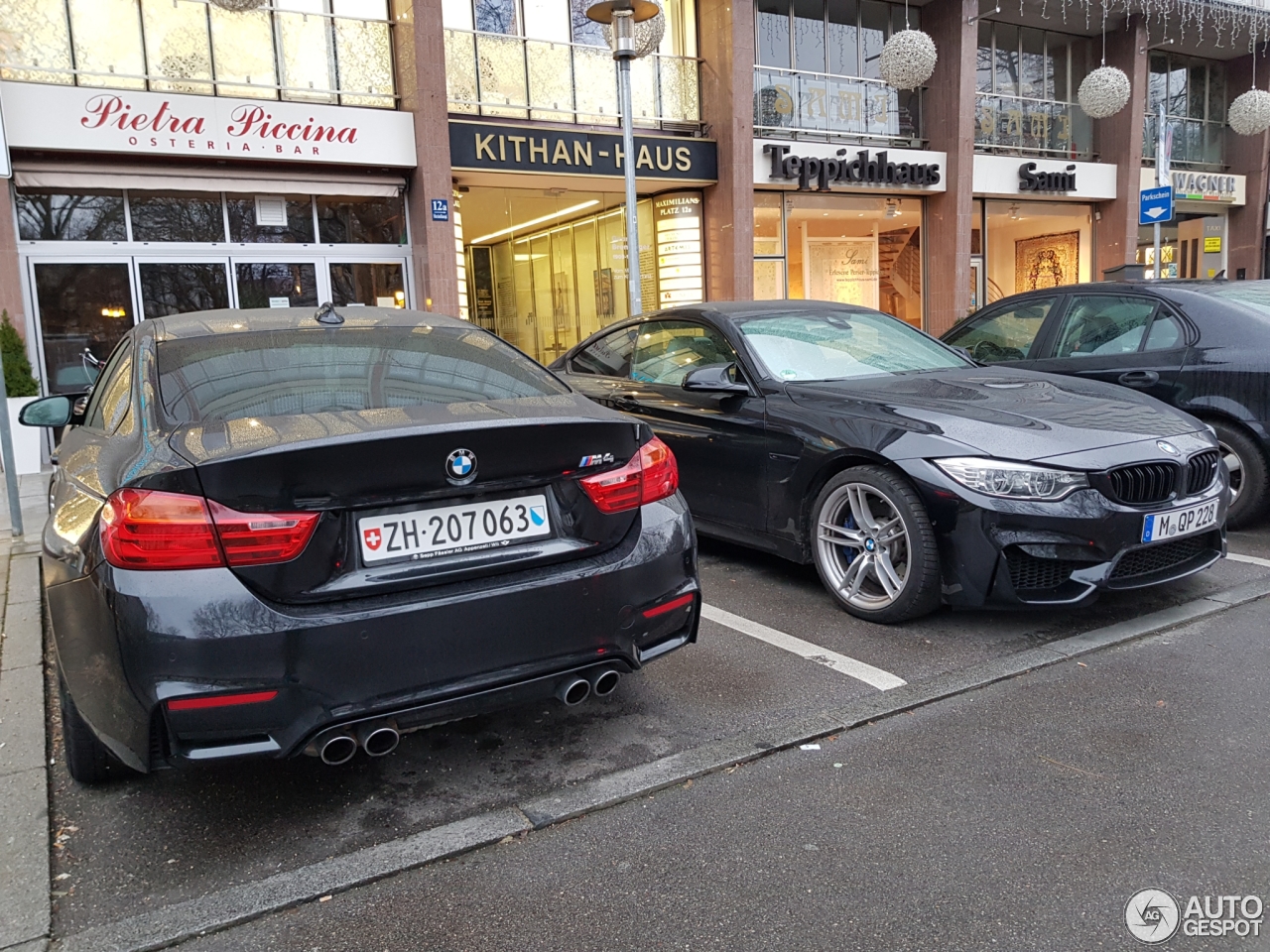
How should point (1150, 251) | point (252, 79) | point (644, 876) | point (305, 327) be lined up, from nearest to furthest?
point (644, 876) < point (305, 327) < point (252, 79) < point (1150, 251)

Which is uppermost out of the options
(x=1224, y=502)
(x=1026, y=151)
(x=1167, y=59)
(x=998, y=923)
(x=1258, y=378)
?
(x=1167, y=59)

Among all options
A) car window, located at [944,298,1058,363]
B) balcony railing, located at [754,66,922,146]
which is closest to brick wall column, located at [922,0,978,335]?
balcony railing, located at [754,66,922,146]

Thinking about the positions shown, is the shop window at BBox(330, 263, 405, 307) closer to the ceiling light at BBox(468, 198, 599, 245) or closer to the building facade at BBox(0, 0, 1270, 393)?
the building facade at BBox(0, 0, 1270, 393)

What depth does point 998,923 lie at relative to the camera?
2.14 metres

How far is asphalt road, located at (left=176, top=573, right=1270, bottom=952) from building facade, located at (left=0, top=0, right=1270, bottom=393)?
970cm

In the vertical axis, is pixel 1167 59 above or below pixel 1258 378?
above

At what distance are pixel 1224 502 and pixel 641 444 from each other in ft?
9.75

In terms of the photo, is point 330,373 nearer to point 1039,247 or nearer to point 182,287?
point 182,287

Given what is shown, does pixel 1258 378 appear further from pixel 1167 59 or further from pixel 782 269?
pixel 1167 59

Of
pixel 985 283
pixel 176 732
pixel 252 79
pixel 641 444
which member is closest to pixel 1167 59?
pixel 985 283

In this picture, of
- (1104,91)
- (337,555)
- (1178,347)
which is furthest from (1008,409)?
(1104,91)

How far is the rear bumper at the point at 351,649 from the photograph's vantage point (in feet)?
7.33

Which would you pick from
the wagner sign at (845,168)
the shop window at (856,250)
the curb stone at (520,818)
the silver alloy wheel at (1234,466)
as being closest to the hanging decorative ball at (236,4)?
the wagner sign at (845,168)

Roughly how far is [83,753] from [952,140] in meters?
17.1
